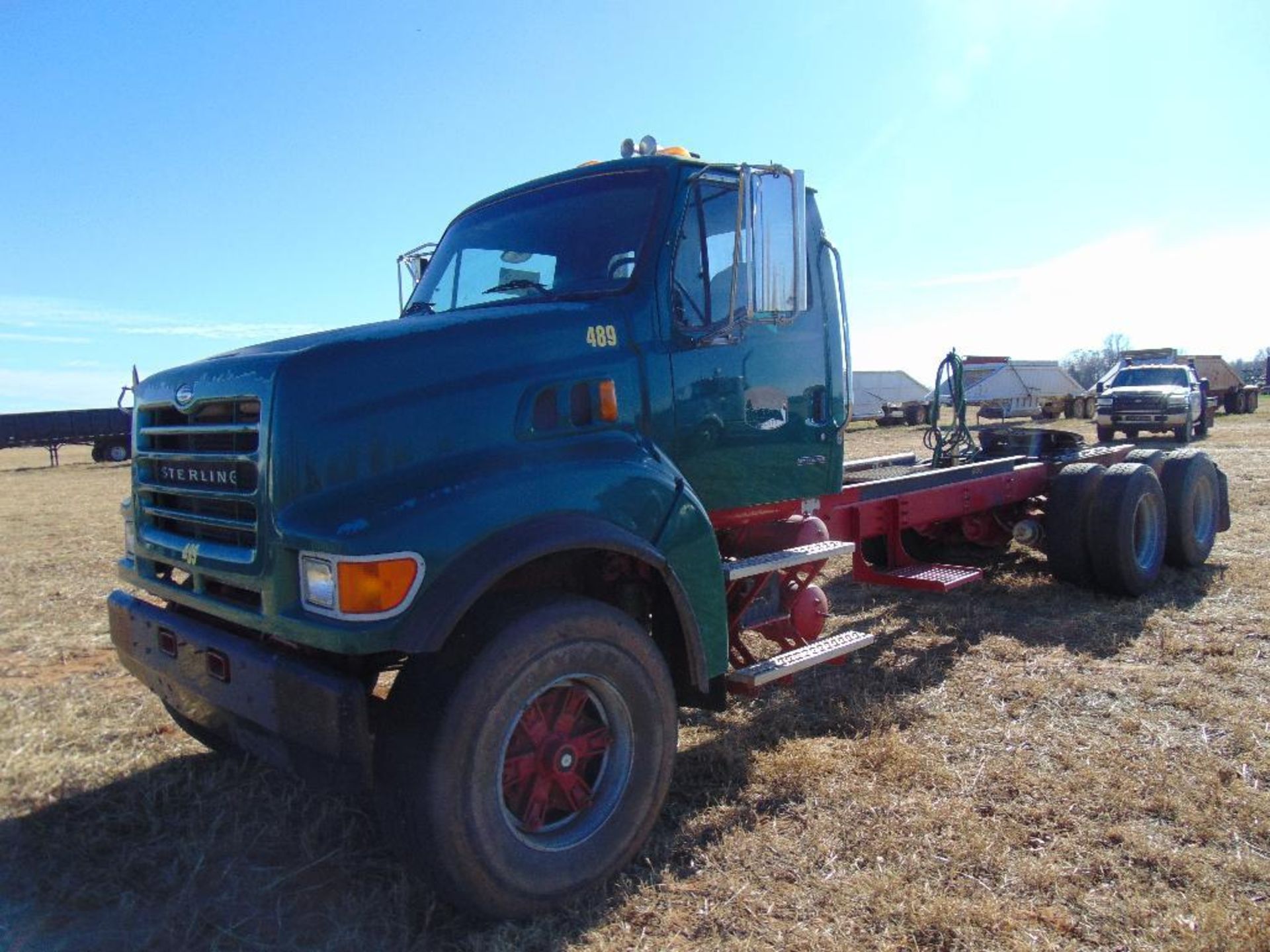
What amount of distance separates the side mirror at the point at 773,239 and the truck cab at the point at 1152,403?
22618 millimetres

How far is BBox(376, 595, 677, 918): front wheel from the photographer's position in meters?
2.63

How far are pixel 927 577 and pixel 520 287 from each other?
3.30 meters

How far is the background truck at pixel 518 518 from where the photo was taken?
8.70 feet

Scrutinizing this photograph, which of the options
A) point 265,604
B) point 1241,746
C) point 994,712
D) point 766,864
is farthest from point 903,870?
point 265,604

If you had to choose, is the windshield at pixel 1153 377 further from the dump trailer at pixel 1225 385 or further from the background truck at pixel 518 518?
the background truck at pixel 518 518

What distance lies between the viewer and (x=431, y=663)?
276cm

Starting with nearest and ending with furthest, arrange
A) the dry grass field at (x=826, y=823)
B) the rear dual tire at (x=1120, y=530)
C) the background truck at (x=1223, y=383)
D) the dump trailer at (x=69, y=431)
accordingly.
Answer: the dry grass field at (x=826, y=823) → the rear dual tire at (x=1120, y=530) → the dump trailer at (x=69, y=431) → the background truck at (x=1223, y=383)

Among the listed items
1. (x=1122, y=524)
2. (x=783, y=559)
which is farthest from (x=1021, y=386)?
(x=783, y=559)

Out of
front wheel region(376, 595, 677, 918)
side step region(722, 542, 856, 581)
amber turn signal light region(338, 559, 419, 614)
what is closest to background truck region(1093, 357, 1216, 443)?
side step region(722, 542, 856, 581)

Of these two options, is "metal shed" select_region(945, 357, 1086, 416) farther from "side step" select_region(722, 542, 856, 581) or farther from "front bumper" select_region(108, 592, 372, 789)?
"front bumper" select_region(108, 592, 372, 789)

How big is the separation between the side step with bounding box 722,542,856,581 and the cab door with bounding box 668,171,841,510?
26 centimetres

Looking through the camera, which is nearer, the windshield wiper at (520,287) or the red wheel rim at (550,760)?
the red wheel rim at (550,760)

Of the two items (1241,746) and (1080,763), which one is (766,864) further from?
(1241,746)

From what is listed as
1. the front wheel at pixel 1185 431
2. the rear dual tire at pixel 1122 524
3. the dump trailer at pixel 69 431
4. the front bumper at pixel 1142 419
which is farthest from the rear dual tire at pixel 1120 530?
the dump trailer at pixel 69 431
